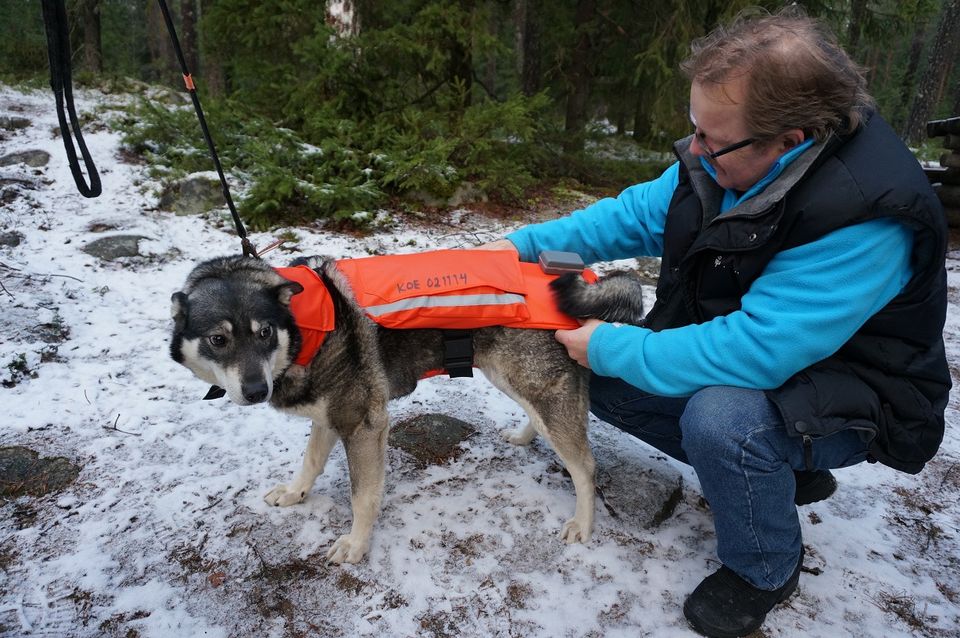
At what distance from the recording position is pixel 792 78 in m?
2.07

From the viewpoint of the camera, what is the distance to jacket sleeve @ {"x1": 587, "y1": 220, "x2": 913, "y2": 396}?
202 centimetres

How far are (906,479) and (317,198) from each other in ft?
22.0

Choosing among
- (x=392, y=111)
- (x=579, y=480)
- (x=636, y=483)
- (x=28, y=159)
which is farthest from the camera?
(x=392, y=111)

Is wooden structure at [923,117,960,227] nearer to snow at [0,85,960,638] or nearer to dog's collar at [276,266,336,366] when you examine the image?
snow at [0,85,960,638]

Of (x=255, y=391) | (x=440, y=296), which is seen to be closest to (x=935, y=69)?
(x=440, y=296)

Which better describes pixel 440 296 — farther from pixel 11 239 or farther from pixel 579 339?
pixel 11 239

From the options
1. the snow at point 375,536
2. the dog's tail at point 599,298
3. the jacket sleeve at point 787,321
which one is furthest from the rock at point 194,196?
the jacket sleeve at point 787,321

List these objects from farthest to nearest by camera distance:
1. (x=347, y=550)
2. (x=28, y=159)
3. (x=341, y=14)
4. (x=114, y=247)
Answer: (x=341, y=14), (x=28, y=159), (x=114, y=247), (x=347, y=550)

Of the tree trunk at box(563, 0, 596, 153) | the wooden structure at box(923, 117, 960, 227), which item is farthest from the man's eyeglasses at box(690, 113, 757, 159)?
the wooden structure at box(923, 117, 960, 227)

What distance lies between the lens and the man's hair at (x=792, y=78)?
6.83 ft

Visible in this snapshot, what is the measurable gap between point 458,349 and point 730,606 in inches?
71.1

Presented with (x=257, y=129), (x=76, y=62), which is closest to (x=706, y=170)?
(x=257, y=129)

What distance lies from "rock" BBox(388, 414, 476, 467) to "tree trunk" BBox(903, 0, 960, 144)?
2037cm

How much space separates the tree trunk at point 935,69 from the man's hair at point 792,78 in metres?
20.0
